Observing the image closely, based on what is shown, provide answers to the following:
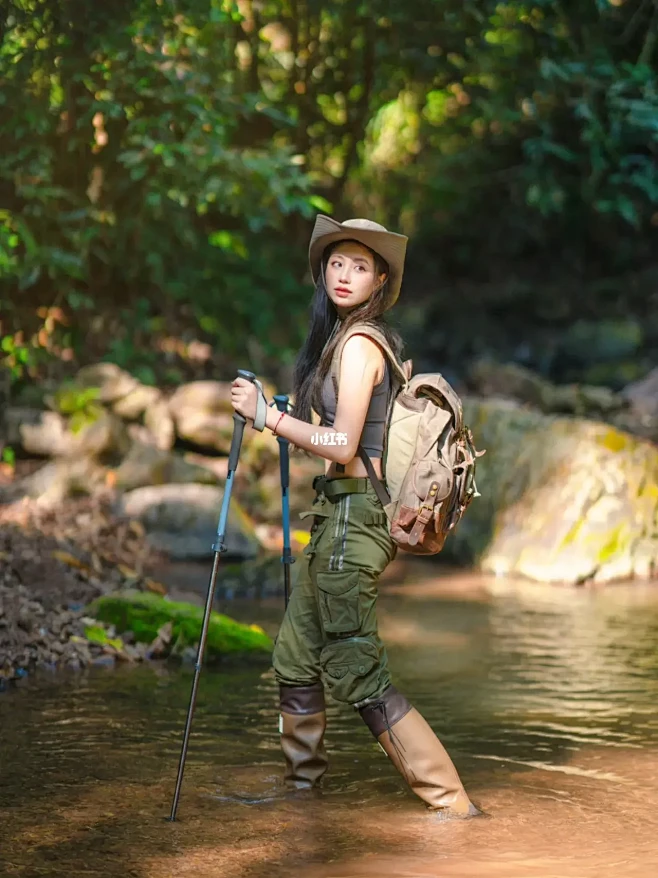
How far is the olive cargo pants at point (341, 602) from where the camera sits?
4.82 meters

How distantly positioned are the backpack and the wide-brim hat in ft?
0.89

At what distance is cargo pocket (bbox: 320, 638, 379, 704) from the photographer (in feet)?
15.8

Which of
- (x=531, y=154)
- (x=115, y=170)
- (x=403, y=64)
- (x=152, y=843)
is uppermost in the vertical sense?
(x=403, y=64)

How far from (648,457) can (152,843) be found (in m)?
8.60

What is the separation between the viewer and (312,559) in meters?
5.04

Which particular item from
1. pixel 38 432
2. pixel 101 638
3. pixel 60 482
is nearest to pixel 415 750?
pixel 101 638

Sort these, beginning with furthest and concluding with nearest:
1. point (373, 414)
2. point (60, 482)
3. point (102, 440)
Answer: point (102, 440)
point (60, 482)
point (373, 414)

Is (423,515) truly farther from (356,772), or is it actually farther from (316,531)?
(356,772)

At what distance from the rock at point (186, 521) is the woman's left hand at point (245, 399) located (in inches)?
289

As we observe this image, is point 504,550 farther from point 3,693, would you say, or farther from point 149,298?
point 149,298

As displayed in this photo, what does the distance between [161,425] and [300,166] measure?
19.9 ft

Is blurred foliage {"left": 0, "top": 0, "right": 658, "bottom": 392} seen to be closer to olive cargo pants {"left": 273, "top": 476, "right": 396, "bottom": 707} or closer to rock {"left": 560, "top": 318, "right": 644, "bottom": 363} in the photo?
rock {"left": 560, "top": 318, "right": 644, "bottom": 363}

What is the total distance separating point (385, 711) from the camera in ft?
15.8

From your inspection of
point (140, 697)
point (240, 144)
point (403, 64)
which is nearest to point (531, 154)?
point (403, 64)
